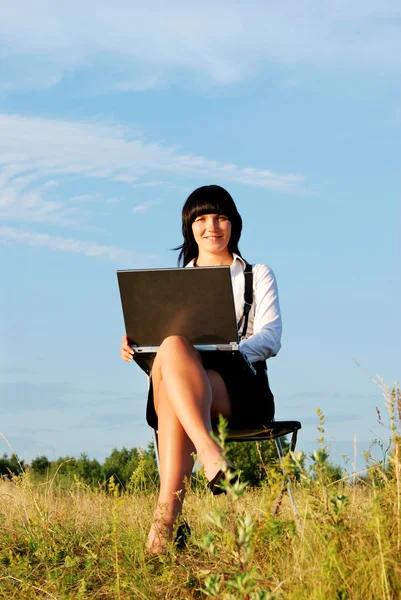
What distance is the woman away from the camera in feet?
10.4

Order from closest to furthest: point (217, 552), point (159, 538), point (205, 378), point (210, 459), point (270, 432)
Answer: point (217, 552) → point (210, 459) → point (159, 538) → point (205, 378) → point (270, 432)

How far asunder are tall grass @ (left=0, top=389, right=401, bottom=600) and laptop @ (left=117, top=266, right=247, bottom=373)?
2.53 ft

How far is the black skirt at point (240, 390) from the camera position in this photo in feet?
12.0

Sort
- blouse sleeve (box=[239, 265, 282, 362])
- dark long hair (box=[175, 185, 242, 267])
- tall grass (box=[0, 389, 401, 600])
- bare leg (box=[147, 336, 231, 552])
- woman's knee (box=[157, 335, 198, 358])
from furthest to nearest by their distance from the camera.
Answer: dark long hair (box=[175, 185, 242, 267]) < blouse sleeve (box=[239, 265, 282, 362]) < woman's knee (box=[157, 335, 198, 358]) < bare leg (box=[147, 336, 231, 552]) < tall grass (box=[0, 389, 401, 600])

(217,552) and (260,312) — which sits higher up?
(260,312)

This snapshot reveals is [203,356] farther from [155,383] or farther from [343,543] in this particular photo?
[343,543]

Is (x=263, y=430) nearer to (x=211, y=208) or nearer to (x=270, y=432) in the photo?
(x=270, y=432)

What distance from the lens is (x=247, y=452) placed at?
8.66 m

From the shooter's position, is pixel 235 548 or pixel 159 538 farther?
pixel 159 538

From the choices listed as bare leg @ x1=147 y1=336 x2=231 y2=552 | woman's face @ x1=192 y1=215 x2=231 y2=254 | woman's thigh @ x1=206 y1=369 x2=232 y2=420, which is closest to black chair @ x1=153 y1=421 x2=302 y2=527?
woman's thigh @ x1=206 y1=369 x2=232 y2=420

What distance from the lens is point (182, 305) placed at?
138 inches

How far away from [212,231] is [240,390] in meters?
1.00

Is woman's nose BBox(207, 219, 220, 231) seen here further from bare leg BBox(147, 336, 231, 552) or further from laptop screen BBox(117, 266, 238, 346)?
bare leg BBox(147, 336, 231, 552)

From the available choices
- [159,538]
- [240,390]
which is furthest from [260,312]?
[159,538]
